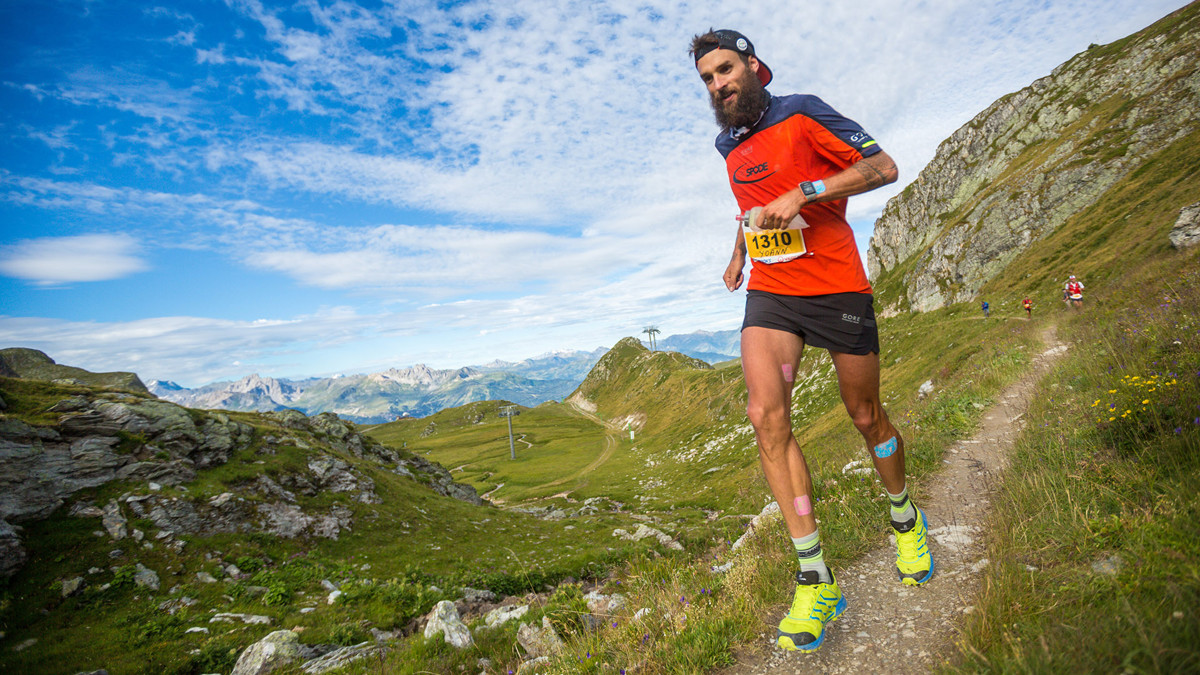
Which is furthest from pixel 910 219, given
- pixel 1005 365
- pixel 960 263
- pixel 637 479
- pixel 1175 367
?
pixel 1175 367

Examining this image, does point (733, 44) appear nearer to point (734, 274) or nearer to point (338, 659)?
point (734, 274)

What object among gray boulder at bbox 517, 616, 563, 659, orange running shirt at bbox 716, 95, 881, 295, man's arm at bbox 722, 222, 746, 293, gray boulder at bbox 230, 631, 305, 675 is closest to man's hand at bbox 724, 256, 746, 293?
man's arm at bbox 722, 222, 746, 293

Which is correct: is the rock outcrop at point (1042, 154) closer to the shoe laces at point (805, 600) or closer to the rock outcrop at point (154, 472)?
the shoe laces at point (805, 600)

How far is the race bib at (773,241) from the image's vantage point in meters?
4.12

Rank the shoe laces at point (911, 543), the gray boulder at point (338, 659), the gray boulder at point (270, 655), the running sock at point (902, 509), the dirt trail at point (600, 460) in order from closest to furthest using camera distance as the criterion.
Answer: the shoe laces at point (911, 543) → the running sock at point (902, 509) → the gray boulder at point (338, 659) → the gray boulder at point (270, 655) → the dirt trail at point (600, 460)

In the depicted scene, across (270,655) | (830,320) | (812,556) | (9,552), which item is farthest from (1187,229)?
(9,552)

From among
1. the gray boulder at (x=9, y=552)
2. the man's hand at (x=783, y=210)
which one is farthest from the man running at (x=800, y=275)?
the gray boulder at (x=9, y=552)

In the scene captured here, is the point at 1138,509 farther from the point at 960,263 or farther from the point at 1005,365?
the point at 960,263

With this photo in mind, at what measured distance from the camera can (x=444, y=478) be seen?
137 feet

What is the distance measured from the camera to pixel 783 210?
3695 millimetres

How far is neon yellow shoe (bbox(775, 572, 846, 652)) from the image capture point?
3307 millimetres

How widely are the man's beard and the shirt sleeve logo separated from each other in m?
0.41

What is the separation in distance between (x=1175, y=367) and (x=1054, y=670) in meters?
5.21

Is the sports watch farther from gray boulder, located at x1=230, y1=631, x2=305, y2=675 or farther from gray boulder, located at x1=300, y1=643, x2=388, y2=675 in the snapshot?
gray boulder, located at x1=230, y1=631, x2=305, y2=675
